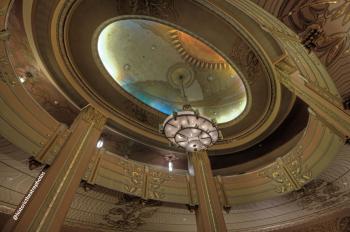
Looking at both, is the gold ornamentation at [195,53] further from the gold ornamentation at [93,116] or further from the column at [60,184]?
the column at [60,184]

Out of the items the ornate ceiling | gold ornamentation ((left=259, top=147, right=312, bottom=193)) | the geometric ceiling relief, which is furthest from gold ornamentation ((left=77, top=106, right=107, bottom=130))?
gold ornamentation ((left=259, top=147, right=312, bottom=193))

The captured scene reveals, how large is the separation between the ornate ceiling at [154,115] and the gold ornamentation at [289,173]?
0.13ft

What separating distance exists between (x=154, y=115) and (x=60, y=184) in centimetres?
498

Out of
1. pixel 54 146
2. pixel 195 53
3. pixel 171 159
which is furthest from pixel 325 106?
pixel 171 159

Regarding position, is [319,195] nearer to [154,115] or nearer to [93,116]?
[154,115]

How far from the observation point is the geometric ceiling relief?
8031 mm

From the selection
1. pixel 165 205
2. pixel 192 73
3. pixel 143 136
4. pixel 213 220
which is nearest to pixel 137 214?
pixel 165 205

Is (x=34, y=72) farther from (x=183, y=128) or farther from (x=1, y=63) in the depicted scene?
(x=183, y=128)

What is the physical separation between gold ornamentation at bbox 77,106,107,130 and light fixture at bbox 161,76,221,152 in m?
2.17

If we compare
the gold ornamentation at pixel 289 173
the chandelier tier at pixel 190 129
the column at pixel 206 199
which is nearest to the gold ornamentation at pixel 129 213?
the column at pixel 206 199

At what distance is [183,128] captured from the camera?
5812 millimetres

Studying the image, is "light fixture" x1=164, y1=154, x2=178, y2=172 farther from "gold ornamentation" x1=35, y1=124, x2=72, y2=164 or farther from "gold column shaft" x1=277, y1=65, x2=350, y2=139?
"gold column shaft" x1=277, y1=65, x2=350, y2=139

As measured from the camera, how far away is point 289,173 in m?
6.47

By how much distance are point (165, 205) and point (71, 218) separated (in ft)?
8.92
